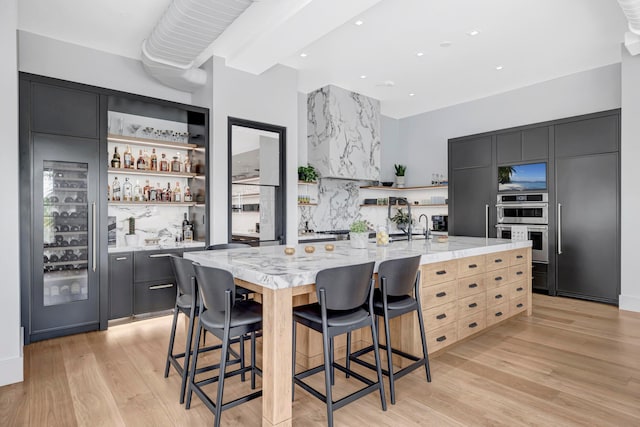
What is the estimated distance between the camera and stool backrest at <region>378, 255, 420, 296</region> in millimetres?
2279

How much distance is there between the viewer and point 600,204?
473cm

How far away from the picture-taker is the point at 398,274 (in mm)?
2352

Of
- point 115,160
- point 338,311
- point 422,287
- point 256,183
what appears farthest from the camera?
point 256,183

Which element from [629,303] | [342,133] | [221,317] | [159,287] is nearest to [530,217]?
[629,303]

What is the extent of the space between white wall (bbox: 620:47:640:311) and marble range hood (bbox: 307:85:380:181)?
11.3 feet

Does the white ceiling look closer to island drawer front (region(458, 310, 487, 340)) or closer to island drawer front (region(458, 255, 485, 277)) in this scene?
island drawer front (region(458, 255, 485, 277))

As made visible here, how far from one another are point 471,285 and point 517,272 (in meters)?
1.08

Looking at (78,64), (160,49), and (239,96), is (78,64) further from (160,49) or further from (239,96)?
(239,96)

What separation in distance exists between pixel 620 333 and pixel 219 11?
473 cm

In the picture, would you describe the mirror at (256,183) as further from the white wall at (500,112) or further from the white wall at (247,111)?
the white wall at (500,112)

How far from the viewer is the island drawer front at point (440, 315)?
2861 mm

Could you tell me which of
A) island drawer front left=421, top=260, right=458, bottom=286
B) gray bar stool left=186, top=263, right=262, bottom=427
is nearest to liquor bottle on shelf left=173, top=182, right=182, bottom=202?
gray bar stool left=186, top=263, right=262, bottom=427

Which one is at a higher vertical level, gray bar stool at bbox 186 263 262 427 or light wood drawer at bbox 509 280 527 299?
gray bar stool at bbox 186 263 262 427

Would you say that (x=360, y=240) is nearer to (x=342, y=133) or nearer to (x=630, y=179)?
(x=342, y=133)
